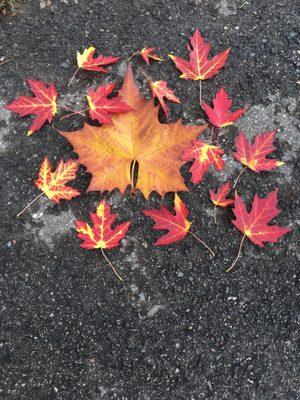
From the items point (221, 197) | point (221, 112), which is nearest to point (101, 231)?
point (221, 197)

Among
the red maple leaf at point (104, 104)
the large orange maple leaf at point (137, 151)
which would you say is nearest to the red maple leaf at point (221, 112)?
the large orange maple leaf at point (137, 151)

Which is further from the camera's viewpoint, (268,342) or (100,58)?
(100,58)

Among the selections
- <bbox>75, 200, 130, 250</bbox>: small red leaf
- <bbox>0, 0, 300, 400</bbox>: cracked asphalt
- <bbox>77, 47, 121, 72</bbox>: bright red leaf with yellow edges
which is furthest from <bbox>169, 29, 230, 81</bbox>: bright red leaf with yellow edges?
<bbox>75, 200, 130, 250</bbox>: small red leaf

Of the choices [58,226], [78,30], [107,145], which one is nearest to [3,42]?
[78,30]

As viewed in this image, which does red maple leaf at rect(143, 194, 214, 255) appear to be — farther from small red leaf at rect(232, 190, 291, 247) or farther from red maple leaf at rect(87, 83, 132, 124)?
red maple leaf at rect(87, 83, 132, 124)

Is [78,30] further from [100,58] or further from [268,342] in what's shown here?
[268,342]

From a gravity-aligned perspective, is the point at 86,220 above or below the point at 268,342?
above
